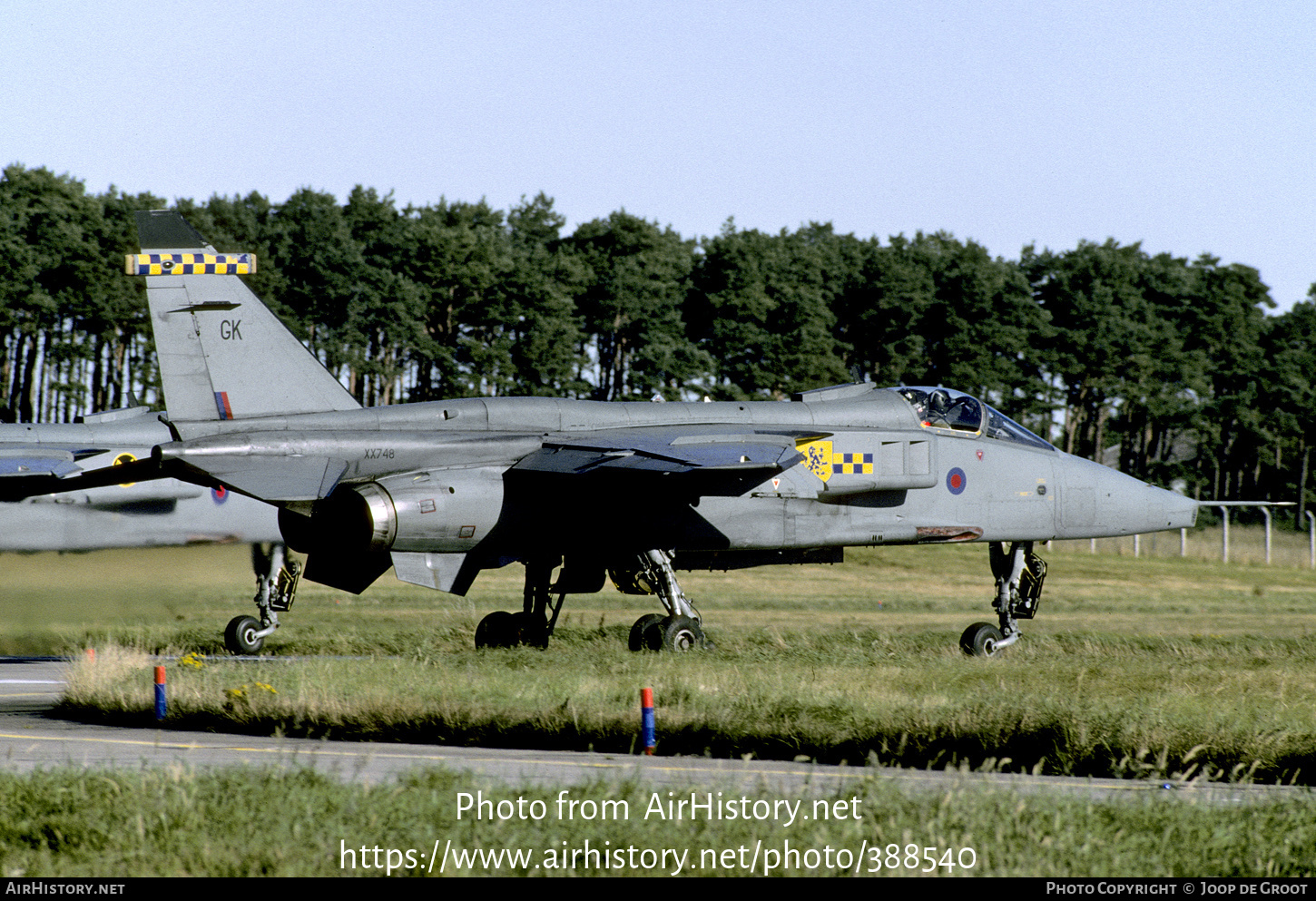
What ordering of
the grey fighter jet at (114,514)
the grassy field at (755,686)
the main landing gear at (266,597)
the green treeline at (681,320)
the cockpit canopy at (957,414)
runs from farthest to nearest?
the green treeline at (681,320)
the grey fighter jet at (114,514)
the cockpit canopy at (957,414)
the main landing gear at (266,597)
the grassy field at (755,686)

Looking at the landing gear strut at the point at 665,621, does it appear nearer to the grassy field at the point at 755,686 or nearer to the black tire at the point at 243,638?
the grassy field at the point at 755,686

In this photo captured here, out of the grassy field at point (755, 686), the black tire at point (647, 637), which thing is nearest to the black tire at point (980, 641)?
the grassy field at point (755, 686)

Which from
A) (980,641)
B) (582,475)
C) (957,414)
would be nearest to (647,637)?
(582,475)

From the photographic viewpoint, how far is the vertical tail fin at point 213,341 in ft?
57.1

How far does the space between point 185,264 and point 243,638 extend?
19.1 feet

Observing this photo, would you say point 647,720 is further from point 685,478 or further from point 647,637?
point 647,637

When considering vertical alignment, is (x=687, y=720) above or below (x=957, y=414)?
below

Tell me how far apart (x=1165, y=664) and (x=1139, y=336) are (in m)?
69.1

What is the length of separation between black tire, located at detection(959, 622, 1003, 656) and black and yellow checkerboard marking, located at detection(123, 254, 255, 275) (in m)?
10.9

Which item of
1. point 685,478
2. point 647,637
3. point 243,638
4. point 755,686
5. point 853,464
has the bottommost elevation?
point 243,638

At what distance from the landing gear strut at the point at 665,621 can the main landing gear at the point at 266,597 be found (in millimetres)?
5359

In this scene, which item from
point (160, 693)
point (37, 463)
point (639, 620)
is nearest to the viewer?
point (160, 693)

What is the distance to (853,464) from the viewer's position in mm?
20016
